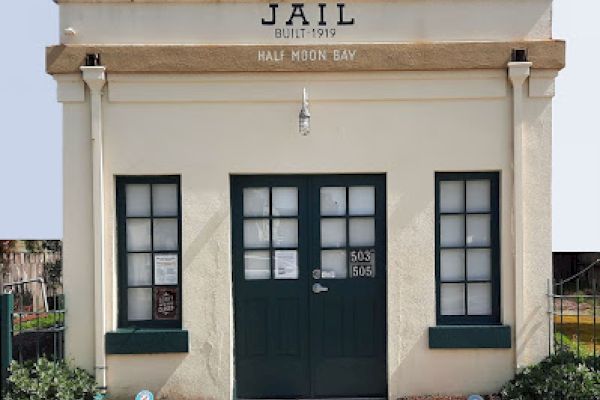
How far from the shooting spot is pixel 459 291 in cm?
796

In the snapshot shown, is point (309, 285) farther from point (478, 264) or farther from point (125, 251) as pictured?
point (125, 251)

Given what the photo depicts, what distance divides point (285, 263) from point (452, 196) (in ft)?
6.28

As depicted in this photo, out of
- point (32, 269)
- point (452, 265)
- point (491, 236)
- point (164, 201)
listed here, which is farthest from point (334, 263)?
point (32, 269)

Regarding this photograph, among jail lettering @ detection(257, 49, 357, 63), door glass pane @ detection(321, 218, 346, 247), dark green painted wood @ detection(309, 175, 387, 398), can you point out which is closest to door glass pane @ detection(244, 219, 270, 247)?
dark green painted wood @ detection(309, 175, 387, 398)

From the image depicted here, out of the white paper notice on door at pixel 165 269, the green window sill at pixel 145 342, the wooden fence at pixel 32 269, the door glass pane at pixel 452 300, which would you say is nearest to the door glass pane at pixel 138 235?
the white paper notice on door at pixel 165 269

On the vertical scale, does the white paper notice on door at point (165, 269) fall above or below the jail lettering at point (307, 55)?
below

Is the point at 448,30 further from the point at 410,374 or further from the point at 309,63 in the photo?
the point at 410,374

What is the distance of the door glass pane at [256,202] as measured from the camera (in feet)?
26.1

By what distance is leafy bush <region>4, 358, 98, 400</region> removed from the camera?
7082 millimetres

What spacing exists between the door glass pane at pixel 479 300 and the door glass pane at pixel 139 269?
11.2 ft

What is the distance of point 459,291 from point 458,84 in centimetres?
219

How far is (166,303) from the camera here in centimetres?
792

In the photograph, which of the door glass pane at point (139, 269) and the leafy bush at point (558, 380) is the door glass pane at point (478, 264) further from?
the door glass pane at point (139, 269)

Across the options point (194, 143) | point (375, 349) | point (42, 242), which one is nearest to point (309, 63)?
point (194, 143)
